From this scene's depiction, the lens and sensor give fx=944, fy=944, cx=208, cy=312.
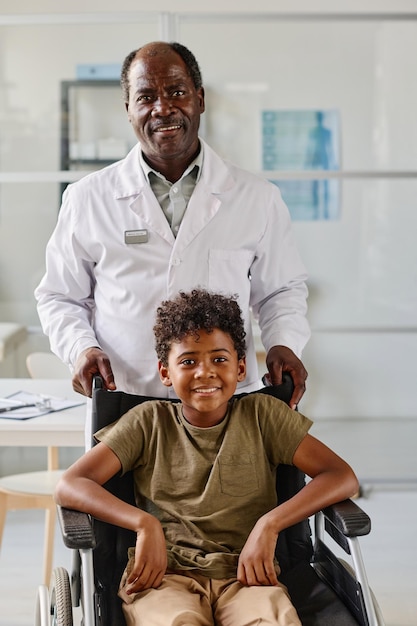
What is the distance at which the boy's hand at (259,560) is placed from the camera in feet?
6.13

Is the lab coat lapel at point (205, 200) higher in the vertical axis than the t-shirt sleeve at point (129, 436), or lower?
higher

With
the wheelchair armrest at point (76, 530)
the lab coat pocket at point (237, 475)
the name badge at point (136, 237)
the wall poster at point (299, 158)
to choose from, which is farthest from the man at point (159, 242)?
the wall poster at point (299, 158)

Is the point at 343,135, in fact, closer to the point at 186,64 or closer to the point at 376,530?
the point at 376,530

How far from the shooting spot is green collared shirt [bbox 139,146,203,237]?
2.34 meters

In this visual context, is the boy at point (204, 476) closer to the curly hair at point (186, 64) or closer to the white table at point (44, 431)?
the curly hair at point (186, 64)

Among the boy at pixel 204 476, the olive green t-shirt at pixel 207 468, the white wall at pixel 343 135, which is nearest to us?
the boy at pixel 204 476

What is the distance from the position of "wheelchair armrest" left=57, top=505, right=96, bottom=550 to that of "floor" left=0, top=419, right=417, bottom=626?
134cm

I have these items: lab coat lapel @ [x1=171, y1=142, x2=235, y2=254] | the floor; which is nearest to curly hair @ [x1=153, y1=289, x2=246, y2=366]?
lab coat lapel @ [x1=171, y1=142, x2=235, y2=254]

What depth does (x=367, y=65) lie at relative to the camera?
14.7 ft

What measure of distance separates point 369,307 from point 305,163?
76 cm

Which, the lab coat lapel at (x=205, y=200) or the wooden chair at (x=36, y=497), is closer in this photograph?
the lab coat lapel at (x=205, y=200)

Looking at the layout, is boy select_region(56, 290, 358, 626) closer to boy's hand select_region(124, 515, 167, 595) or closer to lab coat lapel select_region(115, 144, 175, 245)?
boy's hand select_region(124, 515, 167, 595)

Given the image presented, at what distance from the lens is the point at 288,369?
219 centimetres

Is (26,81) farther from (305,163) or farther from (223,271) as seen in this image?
(223,271)
